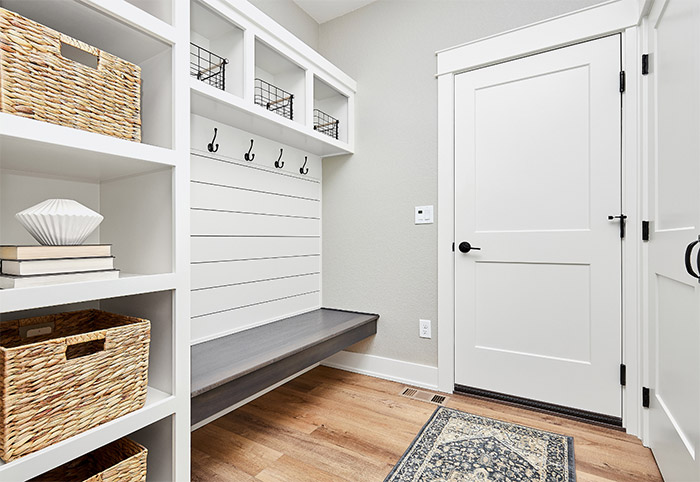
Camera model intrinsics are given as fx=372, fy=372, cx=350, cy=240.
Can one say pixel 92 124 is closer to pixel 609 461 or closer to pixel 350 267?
pixel 350 267

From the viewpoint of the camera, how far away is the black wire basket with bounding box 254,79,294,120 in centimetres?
217

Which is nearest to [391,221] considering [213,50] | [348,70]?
[348,70]

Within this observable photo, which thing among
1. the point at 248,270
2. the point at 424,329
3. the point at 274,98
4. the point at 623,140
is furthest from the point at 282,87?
the point at 623,140

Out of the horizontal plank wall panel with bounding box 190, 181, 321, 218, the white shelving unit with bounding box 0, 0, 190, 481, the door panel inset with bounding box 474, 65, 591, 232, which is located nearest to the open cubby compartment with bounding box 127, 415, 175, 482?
the white shelving unit with bounding box 0, 0, 190, 481

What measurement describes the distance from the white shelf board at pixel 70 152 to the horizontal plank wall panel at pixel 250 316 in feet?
2.88

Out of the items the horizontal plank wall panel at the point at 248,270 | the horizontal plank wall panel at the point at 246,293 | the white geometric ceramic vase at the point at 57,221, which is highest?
the white geometric ceramic vase at the point at 57,221

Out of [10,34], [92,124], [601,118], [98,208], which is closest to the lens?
[10,34]

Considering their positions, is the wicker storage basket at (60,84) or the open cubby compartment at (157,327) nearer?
the wicker storage basket at (60,84)

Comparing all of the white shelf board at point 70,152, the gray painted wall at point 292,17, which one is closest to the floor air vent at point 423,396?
the white shelf board at point 70,152

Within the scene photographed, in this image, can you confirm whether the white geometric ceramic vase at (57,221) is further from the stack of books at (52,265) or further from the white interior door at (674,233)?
the white interior door at (674,233)

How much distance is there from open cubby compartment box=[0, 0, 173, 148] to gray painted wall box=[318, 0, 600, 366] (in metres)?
1.54

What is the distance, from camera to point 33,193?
4.03 feet

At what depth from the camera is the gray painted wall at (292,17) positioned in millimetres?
2346

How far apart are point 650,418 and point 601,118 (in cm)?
145
